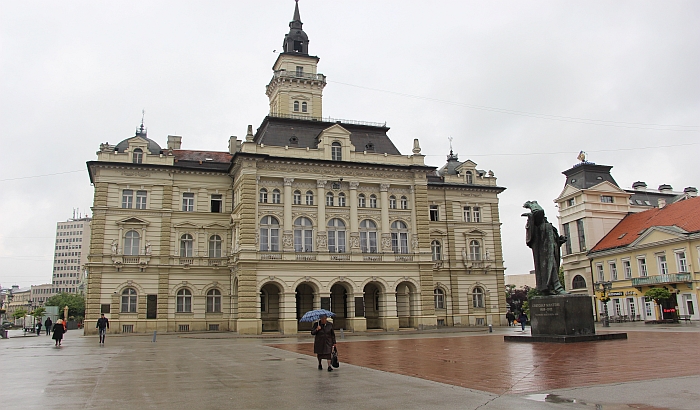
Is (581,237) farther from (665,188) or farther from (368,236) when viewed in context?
(368,236)

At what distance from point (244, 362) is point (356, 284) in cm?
2817

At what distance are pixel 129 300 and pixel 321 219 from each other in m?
17.3

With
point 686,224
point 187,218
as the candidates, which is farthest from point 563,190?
point 187,218

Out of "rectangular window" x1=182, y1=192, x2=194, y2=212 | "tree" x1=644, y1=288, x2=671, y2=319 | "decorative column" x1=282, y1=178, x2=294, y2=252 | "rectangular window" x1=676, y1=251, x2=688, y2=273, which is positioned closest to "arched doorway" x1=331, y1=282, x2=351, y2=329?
"decorative column" x1=282, y1=178, x2=294, y2=252

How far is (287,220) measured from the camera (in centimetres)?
4584

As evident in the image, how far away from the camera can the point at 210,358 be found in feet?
68.6

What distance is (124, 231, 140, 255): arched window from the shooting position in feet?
154

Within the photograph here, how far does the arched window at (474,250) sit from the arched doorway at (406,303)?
9.80 meters

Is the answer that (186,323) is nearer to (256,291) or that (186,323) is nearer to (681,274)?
(256,291)

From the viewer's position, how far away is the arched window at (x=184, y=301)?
47.5 m

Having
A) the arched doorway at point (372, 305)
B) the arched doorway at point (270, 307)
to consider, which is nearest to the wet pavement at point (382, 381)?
the arched doorway at point (270, 307)

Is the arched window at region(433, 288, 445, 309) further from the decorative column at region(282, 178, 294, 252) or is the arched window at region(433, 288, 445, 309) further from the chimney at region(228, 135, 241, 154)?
the chimney at region(228, 135, 241, 154)

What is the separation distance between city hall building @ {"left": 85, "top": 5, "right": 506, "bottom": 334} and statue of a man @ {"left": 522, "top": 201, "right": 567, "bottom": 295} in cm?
2290

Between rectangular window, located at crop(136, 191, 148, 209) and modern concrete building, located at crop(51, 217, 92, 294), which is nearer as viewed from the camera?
rectangular window, located at crop(136, 191, 148, 209)
